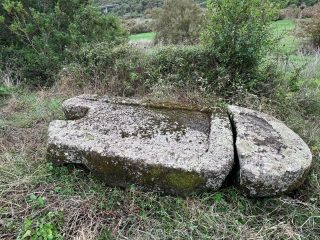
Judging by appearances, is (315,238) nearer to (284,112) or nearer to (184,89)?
(284,112)

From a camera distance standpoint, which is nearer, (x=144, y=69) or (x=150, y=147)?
(x=150, y=147)

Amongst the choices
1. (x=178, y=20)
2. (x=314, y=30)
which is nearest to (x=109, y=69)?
(x=314, y=30)

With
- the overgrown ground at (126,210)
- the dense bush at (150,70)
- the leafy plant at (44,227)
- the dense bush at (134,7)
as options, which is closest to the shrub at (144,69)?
the dense bush at (150,70)

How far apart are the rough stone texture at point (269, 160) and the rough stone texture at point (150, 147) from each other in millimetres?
151

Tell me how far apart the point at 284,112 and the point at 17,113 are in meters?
4.00

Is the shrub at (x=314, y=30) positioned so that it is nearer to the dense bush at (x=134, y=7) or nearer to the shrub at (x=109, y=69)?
the shrub at (x=109, y=69)

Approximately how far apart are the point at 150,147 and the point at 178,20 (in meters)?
10.9

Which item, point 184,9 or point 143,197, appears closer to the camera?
point 143,197

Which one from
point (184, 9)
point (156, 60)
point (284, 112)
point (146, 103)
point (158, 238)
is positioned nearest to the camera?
point (158, 238)

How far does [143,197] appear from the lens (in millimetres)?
2471

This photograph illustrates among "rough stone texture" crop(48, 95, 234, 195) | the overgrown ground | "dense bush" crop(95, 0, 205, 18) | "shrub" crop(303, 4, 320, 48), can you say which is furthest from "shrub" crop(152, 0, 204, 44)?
"dense bush" crop(95, 0, 205, 18)

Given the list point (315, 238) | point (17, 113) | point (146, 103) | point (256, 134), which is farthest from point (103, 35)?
point (315, 238)

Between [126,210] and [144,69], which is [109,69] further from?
[126,210]

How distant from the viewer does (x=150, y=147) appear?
2588 millimetres
